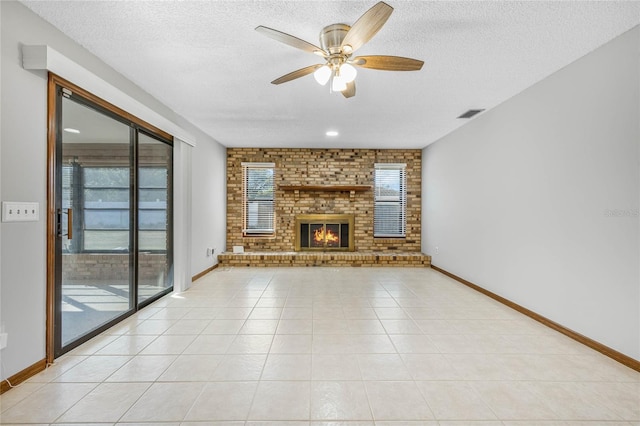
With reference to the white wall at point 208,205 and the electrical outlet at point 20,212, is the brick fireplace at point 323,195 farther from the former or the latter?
the electrical outlet at point 20,212

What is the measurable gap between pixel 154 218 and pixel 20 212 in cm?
179

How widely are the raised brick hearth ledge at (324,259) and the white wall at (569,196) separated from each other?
175 cm

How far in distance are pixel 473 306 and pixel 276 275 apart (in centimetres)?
309

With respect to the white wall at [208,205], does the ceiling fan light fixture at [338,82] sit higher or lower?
higher

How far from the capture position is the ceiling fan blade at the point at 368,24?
1.63 metres

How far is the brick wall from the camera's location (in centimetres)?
642

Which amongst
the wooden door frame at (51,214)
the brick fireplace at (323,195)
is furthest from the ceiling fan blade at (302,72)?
the brick fireplace at (323,195)

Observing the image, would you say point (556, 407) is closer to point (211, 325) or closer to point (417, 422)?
point (417, 422)

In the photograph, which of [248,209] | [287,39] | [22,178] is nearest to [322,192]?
[248,209]

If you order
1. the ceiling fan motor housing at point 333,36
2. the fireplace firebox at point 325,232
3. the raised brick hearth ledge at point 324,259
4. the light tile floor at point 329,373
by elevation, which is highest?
the ceiling fan motor housing at point 333,36

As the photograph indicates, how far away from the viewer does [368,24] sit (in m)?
1.77

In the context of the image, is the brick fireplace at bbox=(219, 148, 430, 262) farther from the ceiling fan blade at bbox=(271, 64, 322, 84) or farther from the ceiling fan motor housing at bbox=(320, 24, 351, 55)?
the ceiling fan motor housing at bbox=(320, 24, 351, 55)

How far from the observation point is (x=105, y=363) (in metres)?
2.24

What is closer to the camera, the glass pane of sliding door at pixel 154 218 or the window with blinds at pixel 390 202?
the glass pane of sliding door at pixel 154 218
